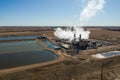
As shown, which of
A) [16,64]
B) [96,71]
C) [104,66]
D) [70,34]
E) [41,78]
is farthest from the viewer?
[70,34]

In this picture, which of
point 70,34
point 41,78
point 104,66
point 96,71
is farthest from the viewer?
point 70,34

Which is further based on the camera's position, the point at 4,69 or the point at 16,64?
the point at 16,64

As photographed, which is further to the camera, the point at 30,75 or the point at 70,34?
the point at 70,34

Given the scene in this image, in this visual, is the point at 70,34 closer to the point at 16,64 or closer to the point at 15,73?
the point at 16,64

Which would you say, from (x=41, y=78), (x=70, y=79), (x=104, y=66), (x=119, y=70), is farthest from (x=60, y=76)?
(x=119, y=70)

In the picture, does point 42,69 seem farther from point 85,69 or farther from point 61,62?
point 85,69

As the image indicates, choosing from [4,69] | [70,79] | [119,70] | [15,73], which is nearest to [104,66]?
[119,70]

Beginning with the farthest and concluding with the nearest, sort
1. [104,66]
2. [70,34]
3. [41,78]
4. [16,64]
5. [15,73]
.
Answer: [70,34] → [16,64] → [104,66] → [15,73] → [41,78]

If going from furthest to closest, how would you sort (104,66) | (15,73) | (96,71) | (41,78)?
(104,66), (96,71), (15,73), (41,78)

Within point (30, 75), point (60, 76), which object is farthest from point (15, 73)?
point (60, 76)
